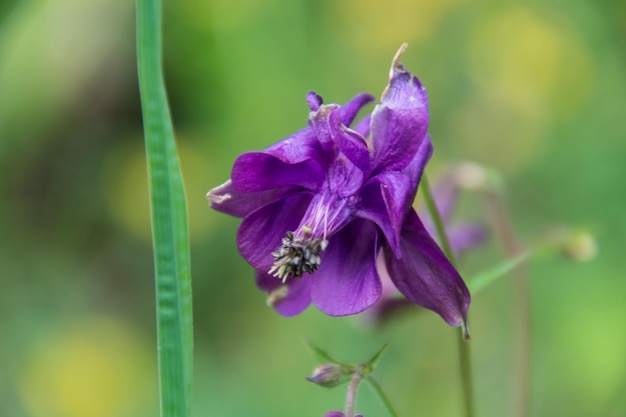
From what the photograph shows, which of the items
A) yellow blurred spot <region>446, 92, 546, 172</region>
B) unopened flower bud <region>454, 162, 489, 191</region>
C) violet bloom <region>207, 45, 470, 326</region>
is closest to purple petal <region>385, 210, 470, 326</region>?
violet bloom <region>207, 45, 470, 326</region>

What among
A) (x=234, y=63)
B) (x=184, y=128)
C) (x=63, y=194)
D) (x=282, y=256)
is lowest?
(x=282, y=256)

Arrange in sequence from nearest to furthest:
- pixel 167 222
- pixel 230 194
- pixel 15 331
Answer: pixel 167 222 → pixel 230 194 → pixel 15 331

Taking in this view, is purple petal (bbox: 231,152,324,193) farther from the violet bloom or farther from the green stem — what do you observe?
the green stem

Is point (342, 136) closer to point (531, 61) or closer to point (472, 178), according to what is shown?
point (472, 178)

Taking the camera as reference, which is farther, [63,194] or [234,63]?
[63,194]

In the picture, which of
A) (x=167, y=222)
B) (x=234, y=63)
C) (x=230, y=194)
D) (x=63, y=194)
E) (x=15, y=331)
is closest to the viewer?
(x=167, y=222)

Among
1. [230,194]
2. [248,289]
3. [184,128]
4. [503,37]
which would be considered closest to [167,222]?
[230,194]

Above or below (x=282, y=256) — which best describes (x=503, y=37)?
above

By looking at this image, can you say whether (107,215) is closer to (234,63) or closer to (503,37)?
(234,63)

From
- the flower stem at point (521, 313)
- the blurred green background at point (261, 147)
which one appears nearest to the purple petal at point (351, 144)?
the flower stem at point (521, 313)
